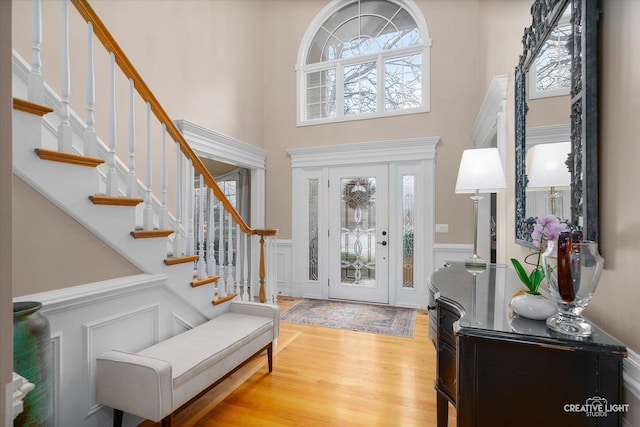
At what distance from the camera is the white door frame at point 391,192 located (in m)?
4.43

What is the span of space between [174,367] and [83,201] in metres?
1.01

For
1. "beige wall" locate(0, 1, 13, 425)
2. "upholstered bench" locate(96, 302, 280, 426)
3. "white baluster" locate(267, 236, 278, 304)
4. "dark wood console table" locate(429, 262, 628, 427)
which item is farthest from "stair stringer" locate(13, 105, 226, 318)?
"dark wood console table" locate(429, 262, 628, 427)

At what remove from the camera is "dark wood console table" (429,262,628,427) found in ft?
3.07

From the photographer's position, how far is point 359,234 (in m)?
4.80

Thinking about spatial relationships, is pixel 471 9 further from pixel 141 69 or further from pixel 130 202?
pixel 130 202

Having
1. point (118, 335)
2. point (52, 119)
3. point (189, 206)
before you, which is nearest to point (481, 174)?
point (189, 206)

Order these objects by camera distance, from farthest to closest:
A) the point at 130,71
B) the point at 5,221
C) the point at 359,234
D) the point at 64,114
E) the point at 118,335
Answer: the point at 359,234
the point at 130,71
the point at 118,335
the point at 64,114
the point at 5,221

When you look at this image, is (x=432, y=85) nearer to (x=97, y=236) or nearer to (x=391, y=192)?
(x=391, y=192)

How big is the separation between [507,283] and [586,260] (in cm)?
85

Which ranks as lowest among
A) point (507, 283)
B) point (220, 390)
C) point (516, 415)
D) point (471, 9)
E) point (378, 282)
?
point (220, 390)

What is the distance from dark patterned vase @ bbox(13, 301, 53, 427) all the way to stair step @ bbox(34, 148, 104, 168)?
0.67 meters

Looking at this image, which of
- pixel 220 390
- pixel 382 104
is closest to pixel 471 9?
pixel 382 104

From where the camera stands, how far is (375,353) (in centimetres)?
302

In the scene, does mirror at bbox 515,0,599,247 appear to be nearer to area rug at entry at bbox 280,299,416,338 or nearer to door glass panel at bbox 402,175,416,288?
area rug at entry at bbox 280,299,416,338
